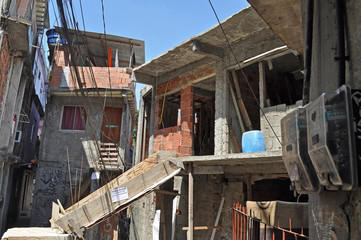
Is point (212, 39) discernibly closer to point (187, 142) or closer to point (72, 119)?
point (187, 142)

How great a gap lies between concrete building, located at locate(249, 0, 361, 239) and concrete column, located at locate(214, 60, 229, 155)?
6.64 metres

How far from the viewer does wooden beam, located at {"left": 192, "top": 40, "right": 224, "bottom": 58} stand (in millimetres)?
8008

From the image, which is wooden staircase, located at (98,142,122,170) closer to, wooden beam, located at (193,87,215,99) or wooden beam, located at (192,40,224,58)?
wooden beam, located at (193,87,215,99)

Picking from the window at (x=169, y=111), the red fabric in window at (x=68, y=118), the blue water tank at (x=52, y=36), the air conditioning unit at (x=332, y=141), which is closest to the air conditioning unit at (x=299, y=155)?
the air conditioning unit at (x=332, y=141)

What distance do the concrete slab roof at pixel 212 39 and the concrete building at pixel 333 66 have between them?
17.3ft

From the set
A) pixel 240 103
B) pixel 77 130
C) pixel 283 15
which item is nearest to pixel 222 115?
pixel 240 103

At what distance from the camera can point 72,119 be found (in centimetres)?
1586

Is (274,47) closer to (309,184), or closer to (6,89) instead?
(309,184)

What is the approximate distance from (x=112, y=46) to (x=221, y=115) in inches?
402

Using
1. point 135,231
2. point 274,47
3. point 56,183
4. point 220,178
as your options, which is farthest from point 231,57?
point 56,183

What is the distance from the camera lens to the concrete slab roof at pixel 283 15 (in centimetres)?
237

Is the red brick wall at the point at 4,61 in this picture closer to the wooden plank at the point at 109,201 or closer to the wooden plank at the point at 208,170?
the wooden plank at the point at 109,201

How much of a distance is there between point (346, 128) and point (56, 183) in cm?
1554

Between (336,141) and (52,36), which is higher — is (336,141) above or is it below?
below
